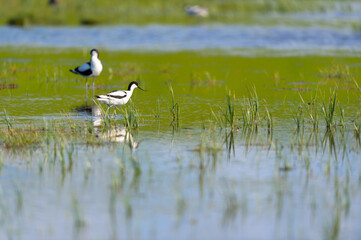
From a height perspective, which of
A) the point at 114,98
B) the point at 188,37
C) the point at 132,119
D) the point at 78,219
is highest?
the point at 188,37

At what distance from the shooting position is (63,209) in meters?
7.60

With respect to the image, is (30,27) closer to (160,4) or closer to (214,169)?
(160,4)

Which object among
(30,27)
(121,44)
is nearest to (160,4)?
(30,27)

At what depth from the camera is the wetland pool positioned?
7.07 meters

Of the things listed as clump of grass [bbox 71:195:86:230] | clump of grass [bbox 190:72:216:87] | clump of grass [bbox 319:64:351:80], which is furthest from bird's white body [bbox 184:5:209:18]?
clump of grass [bbox 71:195:86:230]

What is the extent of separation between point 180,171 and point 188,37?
2608 cm

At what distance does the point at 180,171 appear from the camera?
9164 millimetres

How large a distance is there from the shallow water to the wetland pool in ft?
44.9

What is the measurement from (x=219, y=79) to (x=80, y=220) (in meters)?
13.8

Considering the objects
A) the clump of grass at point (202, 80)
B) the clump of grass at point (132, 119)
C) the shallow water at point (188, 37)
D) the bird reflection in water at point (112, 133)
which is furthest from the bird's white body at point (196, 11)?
the clump of grass at point (132, 119)

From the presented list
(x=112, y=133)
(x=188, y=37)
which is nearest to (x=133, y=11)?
(x=188, y=37)

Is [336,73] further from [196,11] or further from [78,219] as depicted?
[196,11]

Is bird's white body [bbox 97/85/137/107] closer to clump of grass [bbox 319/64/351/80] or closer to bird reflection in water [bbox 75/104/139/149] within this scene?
bird reflection in water [bbox 75/104/139/149]

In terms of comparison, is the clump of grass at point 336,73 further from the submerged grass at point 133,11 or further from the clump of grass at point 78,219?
the submerged grass at point 133,11
